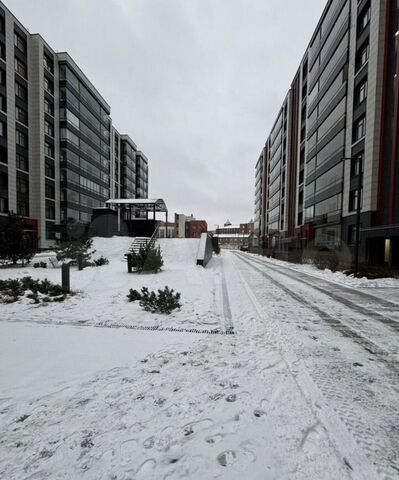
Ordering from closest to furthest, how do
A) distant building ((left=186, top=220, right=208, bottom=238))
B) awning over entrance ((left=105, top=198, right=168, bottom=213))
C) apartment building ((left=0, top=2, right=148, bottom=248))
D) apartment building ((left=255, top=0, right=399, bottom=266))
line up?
apartment building ((left=255, top=0, right=399, bottom=266)) → awning over entrance ((left=105, top=198, right=168, bottom=213)) → apartment building ((left=0, top=2, right=148, bottom=248)) → distant building ((left=186, top=220, right=208, bottom=238))

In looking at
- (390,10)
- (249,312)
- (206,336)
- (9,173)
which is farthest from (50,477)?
(9,173)

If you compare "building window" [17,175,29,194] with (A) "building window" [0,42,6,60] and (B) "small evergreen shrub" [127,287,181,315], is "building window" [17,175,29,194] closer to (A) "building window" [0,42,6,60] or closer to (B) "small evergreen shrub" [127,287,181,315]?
(A) "building window" [0,42,6,60]

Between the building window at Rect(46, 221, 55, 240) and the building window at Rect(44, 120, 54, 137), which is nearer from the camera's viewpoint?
the building window at Rect(46, 221, 55, 240)

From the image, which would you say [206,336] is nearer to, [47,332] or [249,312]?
[249,312]

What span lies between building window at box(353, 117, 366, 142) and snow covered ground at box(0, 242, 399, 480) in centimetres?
2393

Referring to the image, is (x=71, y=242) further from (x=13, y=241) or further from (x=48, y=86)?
(x=48, y=86)

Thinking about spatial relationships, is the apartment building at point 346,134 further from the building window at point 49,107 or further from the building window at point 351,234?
the building window at point 49,107

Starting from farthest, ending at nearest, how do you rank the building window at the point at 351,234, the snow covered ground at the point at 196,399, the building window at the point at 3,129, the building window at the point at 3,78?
1. the building window at the point at 3,129
2. the building window at the point at 3,78
3. the building window at the point at 351,234
4. the snow covered ground at the point at 196,399

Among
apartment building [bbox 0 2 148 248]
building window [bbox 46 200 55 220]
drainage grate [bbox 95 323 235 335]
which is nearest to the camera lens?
drainage grate [bbox 95 323 235 335]

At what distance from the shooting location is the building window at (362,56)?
22322mm

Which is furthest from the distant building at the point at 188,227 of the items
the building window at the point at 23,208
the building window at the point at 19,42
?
the building window at the point at 19,42

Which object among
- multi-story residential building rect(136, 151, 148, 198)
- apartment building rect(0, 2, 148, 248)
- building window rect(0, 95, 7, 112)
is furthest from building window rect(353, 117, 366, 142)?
multi-story residential building rect(136, 151, 148, 198)

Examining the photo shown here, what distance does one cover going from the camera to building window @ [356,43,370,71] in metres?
22.3

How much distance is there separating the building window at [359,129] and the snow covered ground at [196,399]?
78.5 feet
